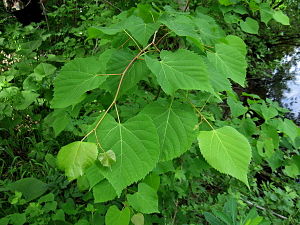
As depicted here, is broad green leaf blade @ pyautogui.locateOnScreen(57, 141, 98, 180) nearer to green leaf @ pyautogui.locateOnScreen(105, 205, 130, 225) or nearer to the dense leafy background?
the dense leafy background

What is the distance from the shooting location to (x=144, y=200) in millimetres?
948

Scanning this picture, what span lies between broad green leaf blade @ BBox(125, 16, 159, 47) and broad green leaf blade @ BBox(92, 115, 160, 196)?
0.24 meters

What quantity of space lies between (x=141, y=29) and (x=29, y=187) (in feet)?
5.43

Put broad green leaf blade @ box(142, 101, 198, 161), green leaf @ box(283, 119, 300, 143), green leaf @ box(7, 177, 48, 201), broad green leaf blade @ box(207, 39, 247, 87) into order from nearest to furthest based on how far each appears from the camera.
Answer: broad green leaf blade @ box(142, 101, 198, 161), broad green leaf blade @ box(207, 39, 247, 87), green leaf @ box(283, 119, 300, 143), green leaf @ box(7, 177, 48, 201)

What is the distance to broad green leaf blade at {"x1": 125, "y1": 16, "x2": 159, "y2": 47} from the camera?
0.71 m

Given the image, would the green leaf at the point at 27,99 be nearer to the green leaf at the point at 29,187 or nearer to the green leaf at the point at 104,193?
the green leaf at the point at 29,187

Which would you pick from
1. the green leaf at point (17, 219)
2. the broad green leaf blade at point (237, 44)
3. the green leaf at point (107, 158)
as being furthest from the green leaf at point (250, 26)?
the green leaf at point (17, 219)

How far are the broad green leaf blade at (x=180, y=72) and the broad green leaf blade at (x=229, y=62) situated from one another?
14cm

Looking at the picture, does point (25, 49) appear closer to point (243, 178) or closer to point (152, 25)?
point (152, 25)

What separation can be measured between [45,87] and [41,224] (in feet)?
3.33

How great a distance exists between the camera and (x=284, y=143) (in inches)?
55.9

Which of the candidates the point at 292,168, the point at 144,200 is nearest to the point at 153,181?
the point at 144,200

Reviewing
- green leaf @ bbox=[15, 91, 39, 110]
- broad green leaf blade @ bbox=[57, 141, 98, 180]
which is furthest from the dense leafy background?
green leaf @ bbox=[15, 91, 39, 110]

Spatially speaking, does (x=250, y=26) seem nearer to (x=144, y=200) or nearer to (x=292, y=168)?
(x=292, y=168)
